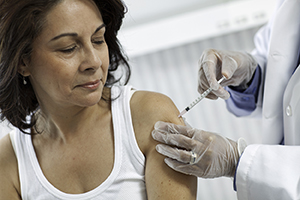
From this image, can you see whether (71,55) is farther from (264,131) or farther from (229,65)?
(264,131)

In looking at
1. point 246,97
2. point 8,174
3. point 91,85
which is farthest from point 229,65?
point 8,174

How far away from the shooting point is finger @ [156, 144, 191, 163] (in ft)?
3.19

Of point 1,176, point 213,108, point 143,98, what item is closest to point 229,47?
point 213,108

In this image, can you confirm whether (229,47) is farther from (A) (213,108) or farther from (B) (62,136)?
(B) (62,136)

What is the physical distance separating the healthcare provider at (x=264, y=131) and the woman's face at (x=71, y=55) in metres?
0.26

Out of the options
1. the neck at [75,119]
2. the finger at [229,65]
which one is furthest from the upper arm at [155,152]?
the finger at [229,65]

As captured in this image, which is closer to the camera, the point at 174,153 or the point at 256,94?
the point at 174,153

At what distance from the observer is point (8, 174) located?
1.12 m

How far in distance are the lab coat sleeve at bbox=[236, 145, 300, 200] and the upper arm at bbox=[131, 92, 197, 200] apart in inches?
6.6

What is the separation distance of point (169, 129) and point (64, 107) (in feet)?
1.23

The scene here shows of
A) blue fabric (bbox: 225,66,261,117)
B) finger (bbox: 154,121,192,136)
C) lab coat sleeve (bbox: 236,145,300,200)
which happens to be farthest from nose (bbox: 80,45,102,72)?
blue fabric (bbox: 225,66,261,117)

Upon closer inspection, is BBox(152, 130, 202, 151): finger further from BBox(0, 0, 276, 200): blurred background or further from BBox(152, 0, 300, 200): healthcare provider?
BBox(0, 0, 276, 200): blurred background

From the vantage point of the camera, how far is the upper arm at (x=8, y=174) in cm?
109

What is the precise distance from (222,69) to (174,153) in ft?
1.36
